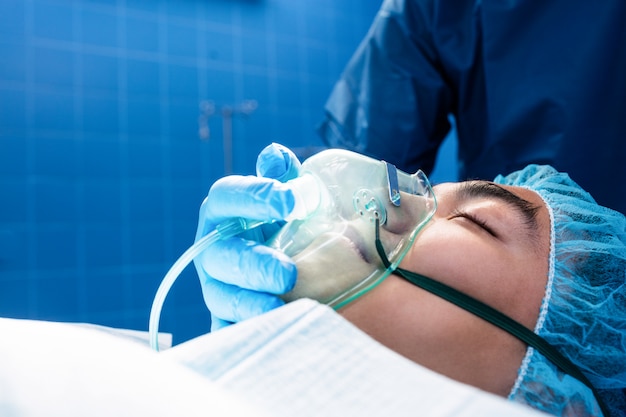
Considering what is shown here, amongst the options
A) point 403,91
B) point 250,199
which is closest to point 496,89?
point 403,91

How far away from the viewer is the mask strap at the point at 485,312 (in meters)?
0.85

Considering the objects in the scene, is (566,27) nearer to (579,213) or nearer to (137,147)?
(579,213)

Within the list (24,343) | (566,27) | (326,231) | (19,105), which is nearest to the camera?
(24,343)

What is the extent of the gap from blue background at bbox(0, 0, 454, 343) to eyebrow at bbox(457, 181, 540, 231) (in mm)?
2638

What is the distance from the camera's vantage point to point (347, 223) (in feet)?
2.83

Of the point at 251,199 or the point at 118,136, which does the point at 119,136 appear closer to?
the point at 118,136

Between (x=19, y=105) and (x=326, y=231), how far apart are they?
2907mm

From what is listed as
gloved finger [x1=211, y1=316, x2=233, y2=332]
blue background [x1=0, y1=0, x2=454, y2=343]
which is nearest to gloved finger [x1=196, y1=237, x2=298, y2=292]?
gloved finger [x1=211, y1=316, x2=233, y2=332]

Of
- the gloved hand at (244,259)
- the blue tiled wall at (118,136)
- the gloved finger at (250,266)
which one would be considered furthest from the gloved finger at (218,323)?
the blue tiled wall at (118,136)

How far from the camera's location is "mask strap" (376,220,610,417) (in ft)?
2.78

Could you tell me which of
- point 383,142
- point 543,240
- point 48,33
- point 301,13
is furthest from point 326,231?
point 301,13

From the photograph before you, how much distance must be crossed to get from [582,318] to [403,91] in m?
1.13

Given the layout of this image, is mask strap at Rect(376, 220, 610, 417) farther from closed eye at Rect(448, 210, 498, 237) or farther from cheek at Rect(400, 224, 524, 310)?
closed eye at Rect(448, 210, 498, 237)

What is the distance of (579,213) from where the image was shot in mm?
1032
